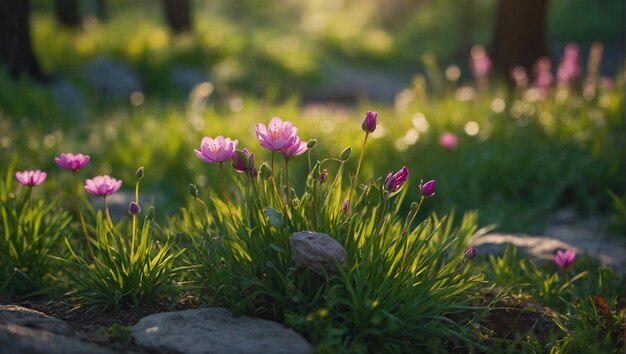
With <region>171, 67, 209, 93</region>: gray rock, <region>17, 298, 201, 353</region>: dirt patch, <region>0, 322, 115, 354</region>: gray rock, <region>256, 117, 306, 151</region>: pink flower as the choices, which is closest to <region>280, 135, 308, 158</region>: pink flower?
<region>256, 117, 306, 151</region>: pink flower

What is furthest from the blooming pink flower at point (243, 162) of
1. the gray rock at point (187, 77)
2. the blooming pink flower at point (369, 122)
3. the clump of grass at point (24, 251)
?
the gray rock at point (187, 77)

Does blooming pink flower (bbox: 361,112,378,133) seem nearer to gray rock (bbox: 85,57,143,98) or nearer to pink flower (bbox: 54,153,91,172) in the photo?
pink flower (bbox: 54,153,91,172)

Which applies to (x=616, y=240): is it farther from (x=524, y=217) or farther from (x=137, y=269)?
(x=137, y=269)

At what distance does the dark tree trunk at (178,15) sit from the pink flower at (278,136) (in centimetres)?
1249

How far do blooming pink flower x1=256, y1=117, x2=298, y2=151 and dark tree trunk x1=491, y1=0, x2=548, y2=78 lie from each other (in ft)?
22.1

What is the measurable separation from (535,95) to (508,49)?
5.73 feet

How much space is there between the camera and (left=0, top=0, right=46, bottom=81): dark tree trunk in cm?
844

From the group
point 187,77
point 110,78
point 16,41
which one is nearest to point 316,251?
point 16,41

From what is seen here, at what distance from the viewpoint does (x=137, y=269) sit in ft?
10.2

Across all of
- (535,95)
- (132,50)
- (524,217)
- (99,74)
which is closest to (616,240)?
(524,217)

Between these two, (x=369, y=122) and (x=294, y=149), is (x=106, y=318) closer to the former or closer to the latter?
(x=294, y=149)

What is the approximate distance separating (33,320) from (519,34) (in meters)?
7.47

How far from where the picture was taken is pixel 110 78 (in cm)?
1067

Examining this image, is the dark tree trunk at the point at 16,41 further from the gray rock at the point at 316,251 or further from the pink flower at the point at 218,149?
the gray rock at the point at 316,251
